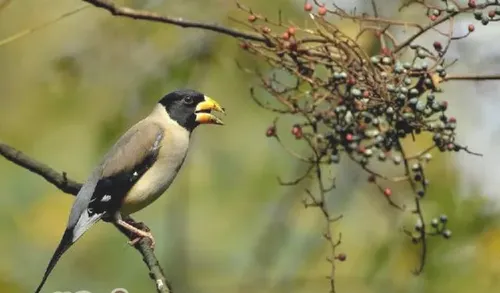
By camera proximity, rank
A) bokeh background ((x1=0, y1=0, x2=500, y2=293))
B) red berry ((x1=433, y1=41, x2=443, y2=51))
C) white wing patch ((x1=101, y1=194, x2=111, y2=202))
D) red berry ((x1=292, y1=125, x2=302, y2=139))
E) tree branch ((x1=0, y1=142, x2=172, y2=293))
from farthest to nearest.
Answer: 1. bokeh background ((x1=0, y1=0, x2=500, y2=293))
2. red berry ((x1=292, y1=125, x2=302, y2=139))
3. red berry ((x1=433, y1=41, x2=443, y2=51))
4. white wing patch ((x1=101, y1=194, x2=111, y2=202))
5. tree branch ((x1=0, y1=142, x2=172, y2=293))

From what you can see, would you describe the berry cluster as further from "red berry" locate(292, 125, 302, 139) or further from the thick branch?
the thick branch

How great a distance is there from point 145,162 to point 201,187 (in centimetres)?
237

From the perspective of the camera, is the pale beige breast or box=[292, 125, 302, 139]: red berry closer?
the pale beige breast

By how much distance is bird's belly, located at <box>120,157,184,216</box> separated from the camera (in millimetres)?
3242

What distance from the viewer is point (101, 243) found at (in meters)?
5.60

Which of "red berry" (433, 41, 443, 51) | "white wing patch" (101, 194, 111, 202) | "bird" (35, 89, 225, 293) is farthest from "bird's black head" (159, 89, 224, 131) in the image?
"red berry" (433, 41, 443, 51)

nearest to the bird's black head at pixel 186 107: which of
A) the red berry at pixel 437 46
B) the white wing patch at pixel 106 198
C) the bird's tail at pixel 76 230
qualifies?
the white wing patch at pixel 106 198

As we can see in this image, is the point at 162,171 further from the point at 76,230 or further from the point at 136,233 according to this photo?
the point at 76,230

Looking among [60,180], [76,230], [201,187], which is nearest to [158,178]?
[60,180]

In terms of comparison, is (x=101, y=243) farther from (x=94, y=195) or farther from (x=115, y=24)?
(x=94, y=195)

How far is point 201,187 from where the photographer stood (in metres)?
5.70

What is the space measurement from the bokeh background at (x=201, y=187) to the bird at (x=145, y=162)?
900mm

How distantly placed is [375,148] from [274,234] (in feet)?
5.24

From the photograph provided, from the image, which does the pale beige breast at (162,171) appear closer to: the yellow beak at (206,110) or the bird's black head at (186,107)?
the bird's black head at (186,107)
